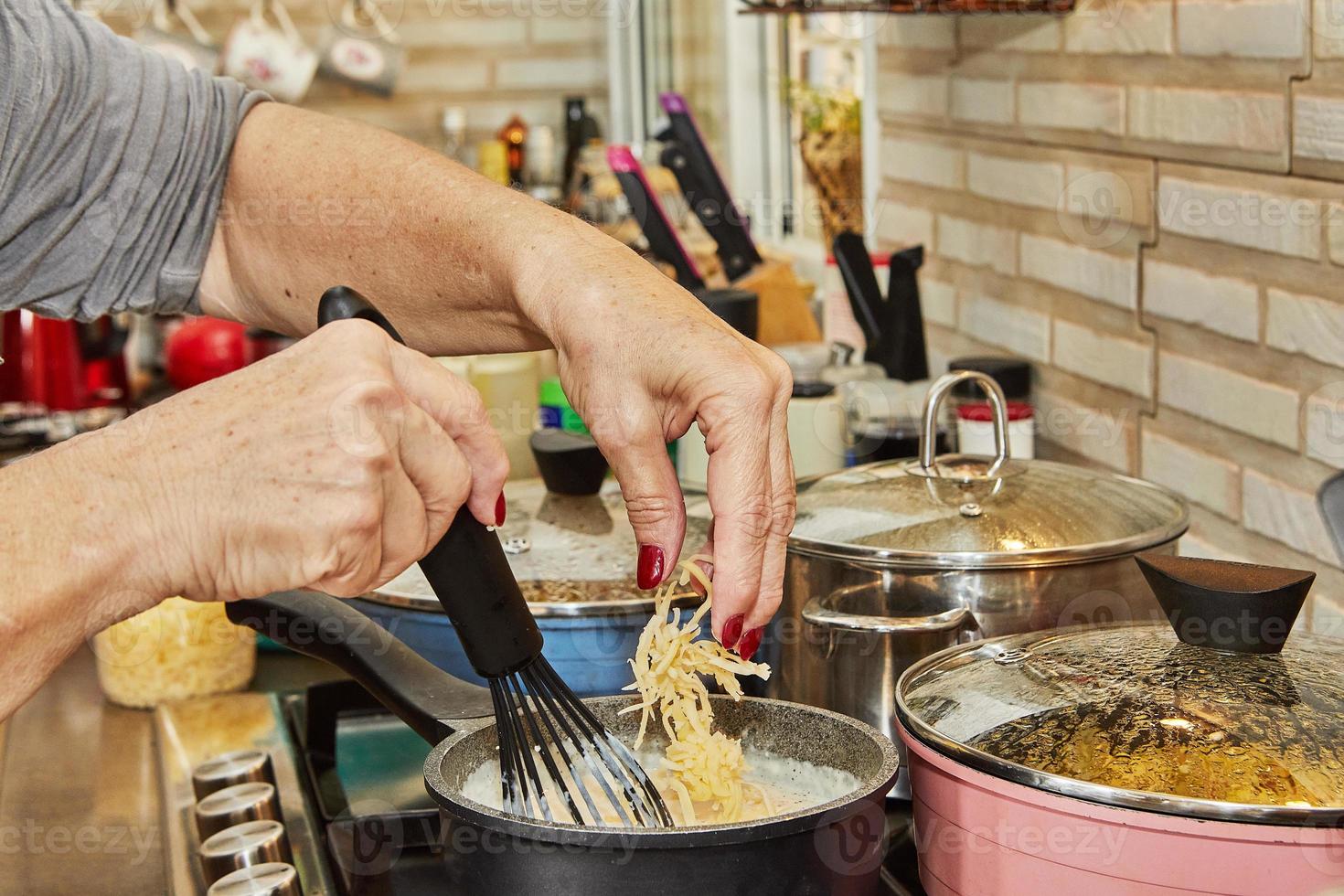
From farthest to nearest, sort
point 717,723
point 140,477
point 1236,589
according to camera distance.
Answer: point 717,723
point 1236,589
point 140,477

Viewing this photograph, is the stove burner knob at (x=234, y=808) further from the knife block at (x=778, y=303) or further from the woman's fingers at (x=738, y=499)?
the knife block at (x=778, y=303)

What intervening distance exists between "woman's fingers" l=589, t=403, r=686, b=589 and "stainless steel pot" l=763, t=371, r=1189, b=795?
12 cm

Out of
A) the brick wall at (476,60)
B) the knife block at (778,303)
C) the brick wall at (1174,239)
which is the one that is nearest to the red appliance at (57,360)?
the knife block at (778,303)

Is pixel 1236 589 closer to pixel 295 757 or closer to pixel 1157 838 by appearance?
pixel 1157 838

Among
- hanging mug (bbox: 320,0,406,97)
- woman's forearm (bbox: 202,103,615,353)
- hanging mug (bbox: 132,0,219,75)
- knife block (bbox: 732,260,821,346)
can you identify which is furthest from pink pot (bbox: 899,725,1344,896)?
hanging mug (bbox: 320,0,406,97)

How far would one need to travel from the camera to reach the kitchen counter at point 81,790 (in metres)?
1.01

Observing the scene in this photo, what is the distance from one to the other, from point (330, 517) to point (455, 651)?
429mm

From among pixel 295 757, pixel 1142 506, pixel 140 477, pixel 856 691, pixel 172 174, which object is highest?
pixel 172 174

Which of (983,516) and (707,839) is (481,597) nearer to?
(707,839)

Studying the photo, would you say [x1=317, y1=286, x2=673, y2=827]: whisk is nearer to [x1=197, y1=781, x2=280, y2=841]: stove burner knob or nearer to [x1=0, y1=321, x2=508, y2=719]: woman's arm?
[x1=0, y1=321, x2=508, y2=719]: woman's arm

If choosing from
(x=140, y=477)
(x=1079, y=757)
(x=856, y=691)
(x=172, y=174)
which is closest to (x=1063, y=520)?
(x=856, y=691)

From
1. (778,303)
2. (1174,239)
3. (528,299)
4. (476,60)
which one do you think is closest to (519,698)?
(528,299)

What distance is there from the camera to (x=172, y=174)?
45.2 inches

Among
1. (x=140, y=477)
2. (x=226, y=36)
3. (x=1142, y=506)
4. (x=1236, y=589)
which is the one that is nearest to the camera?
(x=140, y=477)
